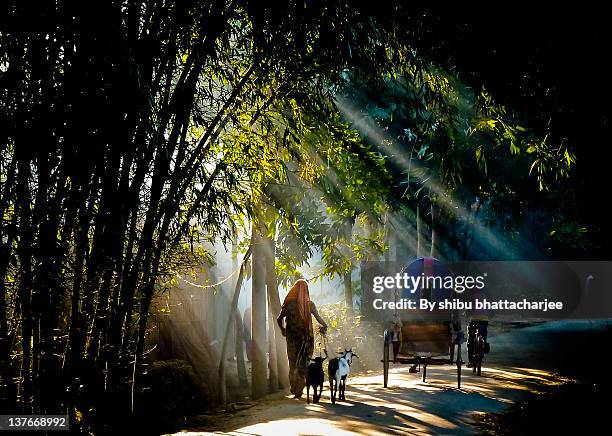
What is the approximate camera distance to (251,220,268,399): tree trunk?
1357 cm

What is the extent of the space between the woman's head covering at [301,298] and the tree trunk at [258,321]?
2.62m

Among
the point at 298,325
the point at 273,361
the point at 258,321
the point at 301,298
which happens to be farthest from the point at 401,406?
the point at 273,361

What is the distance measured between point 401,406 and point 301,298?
6.87 feet

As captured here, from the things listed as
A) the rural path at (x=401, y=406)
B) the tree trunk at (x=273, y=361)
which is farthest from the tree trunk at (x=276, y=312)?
the rural path at (x=401, y=406)

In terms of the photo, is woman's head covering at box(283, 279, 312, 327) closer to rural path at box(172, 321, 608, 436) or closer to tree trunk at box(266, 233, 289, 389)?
rural path at box(172, 321, 608, 436)

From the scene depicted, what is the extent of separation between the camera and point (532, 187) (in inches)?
909

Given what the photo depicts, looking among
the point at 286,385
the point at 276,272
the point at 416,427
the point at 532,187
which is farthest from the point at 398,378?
the point at 532,187

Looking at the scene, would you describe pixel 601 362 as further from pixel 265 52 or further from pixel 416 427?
pixel 265 52

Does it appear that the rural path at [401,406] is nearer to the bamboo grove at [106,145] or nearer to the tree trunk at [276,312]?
the tree trunk at [276,312]

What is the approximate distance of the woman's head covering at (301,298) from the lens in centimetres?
1088

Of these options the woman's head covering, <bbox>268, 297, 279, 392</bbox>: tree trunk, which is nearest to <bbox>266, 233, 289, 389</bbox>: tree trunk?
<bbox>268, 297, 279, 392</bbox>: tree trunk

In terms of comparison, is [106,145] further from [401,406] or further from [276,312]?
[276,312]

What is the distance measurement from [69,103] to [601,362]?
1456 cm

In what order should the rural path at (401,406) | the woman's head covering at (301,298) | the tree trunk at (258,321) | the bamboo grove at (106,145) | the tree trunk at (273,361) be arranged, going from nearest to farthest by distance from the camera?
the bamboo grove at (106,145) < the rural path at (401,406) < the woman's head covering at (301,298) < the tree trunk at (258,321) < the tree trunk at (273,361)
